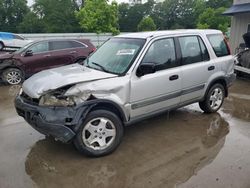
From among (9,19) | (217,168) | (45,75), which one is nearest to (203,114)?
(217,168)

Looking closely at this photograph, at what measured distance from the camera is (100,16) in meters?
27.3

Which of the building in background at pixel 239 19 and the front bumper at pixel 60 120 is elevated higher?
the building in background at pixel 239 19

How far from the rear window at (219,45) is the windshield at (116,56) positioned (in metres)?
1.79

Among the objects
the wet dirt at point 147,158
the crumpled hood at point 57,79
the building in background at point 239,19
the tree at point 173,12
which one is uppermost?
the tree at point 173,12

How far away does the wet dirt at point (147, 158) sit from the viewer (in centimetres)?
321

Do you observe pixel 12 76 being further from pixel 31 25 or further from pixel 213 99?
pixel 31 25

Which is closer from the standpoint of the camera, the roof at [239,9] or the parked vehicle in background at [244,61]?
the parked vehicle in background at [244,61]

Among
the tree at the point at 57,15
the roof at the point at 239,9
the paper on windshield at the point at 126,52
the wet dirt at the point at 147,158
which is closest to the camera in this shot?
the wet dirt at the point at 147,158

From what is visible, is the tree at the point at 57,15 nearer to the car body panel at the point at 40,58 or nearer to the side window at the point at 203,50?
the car body panel at the point at 40,58

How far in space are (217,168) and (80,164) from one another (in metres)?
1.94

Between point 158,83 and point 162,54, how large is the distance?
1.81 ft

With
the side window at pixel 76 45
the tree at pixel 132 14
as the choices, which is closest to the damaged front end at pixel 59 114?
the side window at pixel 76 45

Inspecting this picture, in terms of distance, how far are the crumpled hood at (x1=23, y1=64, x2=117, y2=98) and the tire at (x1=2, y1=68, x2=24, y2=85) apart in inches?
208

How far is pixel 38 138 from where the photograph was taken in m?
4.43
